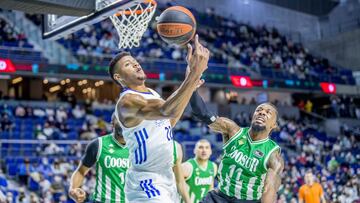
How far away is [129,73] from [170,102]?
665 mm

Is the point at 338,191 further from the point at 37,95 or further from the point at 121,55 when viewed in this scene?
the point at 121,55

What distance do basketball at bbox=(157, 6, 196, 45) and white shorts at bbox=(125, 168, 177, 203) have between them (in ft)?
3.74

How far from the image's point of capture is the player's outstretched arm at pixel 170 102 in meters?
4.00

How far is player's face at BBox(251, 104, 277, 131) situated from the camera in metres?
6.27

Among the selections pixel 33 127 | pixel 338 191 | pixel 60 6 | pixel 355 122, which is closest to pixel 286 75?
pixel 355 122

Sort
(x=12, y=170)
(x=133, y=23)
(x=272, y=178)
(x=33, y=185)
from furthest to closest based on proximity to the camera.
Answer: (x=12, y=170), (x=33, y=185), (x=133, y=23), (x=272, y=178)

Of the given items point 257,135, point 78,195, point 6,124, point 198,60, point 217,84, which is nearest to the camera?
point 198,60

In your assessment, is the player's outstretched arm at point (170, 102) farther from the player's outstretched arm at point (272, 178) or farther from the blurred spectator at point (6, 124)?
the blurred spectator at point (6, 124)

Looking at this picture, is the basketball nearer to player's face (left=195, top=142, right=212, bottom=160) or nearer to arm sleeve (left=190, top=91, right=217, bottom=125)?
arm sleeve (left=190, top=91, right=217, bottom=125)

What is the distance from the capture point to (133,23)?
29.2 feet

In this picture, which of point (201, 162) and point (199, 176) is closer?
point (199, 176)

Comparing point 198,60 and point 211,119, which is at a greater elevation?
point 198,60

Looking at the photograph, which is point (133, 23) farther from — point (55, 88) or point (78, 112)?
point (55, 88)

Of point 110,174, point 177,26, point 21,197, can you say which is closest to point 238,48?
point 21,197
